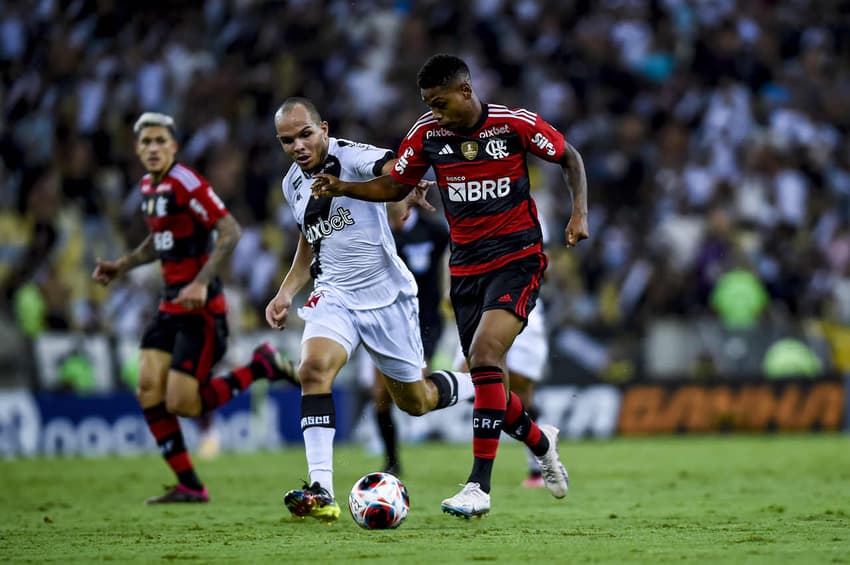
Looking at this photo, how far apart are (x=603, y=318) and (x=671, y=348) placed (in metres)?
1.10

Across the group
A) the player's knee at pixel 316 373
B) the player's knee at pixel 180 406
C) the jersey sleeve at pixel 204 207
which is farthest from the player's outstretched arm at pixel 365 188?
the player's knee at pixel 180 406

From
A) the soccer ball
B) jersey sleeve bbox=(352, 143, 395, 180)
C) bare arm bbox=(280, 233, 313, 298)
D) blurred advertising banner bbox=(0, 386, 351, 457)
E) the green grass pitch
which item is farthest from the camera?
blurred advertising banner bbox=(0, 386, 351, 457)

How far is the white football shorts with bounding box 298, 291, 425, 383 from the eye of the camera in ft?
27.6

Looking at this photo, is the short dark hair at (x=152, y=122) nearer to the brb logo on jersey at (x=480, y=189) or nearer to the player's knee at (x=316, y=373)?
the player's knee at (x=316, y=373)

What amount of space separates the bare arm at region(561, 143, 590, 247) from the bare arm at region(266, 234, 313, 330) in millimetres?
1757

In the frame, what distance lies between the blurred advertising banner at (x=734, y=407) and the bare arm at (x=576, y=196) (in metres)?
11.1

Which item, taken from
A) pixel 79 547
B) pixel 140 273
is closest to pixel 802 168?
pixel 140 273

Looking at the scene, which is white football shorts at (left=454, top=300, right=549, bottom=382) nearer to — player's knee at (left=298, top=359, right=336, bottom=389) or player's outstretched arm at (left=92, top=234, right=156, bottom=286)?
player's outstretched arm at (left=92, top=234, right=156, bottom=286)

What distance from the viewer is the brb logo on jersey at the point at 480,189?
811 cm

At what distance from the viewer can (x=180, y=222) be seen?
34.0 feet

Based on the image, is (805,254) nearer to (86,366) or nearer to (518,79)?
(518,79)

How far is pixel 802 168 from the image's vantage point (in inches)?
859

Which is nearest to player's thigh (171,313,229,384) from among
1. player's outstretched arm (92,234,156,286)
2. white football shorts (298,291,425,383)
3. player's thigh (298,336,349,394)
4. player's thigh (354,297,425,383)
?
player's outstretched arm (92,234,156,286)

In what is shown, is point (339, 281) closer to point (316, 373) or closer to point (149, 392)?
point (316, 373)
